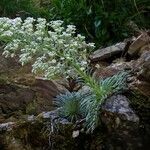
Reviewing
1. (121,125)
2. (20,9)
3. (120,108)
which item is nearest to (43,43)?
(120,108)

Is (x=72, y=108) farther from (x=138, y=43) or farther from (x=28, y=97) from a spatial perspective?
(x=138, y=43)

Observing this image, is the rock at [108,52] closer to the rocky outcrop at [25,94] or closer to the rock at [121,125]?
the rocky outcrop at [25,94]

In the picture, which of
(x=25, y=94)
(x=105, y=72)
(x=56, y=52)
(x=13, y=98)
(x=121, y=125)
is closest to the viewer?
(x=121, y=125)

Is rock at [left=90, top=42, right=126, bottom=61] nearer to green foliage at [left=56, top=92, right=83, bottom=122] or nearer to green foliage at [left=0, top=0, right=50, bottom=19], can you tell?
green foliage at [left=56, top=92, right=83, bottom=122]

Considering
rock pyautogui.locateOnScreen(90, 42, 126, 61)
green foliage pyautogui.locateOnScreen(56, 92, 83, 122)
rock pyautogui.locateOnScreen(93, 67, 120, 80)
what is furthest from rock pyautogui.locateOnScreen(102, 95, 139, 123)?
rock pyautogui.locateOnScreen(90, 42, 126, 61)

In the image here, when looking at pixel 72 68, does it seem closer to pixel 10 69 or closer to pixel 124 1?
pixel 10 69

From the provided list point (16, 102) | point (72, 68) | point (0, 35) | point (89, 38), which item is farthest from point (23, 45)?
point (89, 38)
